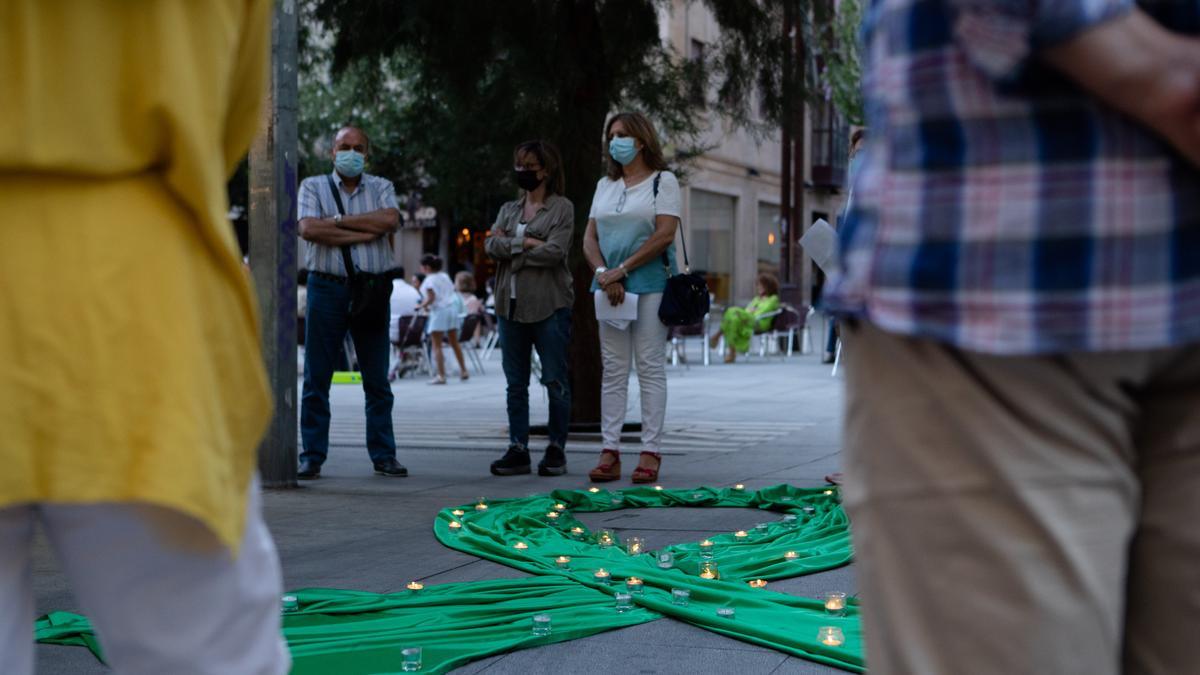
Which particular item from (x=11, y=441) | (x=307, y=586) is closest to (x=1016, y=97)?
(x=11, y=441)

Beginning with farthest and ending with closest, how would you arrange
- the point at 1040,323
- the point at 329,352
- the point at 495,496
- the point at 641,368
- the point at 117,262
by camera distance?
1. the point at 329,352
2. the point at 641,368
3. the point at 495,496
4. the point at 117,262
5. the point at 1040,323

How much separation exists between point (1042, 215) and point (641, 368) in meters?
6.22

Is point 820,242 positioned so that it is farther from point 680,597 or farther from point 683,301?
point 680,597

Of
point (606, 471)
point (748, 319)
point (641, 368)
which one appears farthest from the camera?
point (748, 319)

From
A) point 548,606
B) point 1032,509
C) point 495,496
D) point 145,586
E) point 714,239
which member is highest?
point 714,239

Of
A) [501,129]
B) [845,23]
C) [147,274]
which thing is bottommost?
[147,274]

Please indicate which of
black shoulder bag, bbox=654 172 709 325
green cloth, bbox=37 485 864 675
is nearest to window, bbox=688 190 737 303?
black shoulder bag, bbox=654 172 709 325

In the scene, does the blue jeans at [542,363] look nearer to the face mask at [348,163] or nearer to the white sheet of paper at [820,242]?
the face mask at [348,163]

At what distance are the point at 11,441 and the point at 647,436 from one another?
6.36 m

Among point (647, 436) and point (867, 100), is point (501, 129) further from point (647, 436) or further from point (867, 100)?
point (867, 100)

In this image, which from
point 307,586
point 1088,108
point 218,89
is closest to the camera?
point 1088,108

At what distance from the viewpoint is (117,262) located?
5.35ft

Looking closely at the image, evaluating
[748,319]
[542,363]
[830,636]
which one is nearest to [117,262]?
[830,636]

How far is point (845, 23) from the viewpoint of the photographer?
86.0ft
